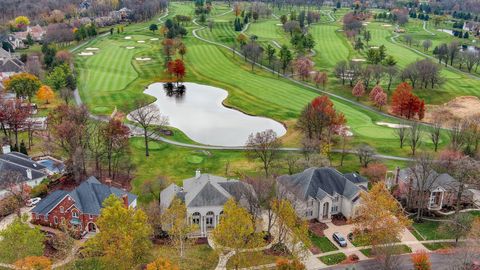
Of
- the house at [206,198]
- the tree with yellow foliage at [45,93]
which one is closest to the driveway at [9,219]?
the house at [206,198]

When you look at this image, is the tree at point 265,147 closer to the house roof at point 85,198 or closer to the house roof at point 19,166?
the house roof at point 85,198

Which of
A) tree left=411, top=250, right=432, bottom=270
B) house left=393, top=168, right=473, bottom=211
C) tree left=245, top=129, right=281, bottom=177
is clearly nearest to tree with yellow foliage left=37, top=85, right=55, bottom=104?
tree left=245, top=129, right=281, bottom=177

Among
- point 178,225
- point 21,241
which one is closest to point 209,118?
point 178,225

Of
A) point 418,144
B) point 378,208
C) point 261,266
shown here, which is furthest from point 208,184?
point 418,144

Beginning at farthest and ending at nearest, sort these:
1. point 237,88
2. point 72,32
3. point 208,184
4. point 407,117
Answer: point 72,32
point 237,88
point 407,117
point 208,184

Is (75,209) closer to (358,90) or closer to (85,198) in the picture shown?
(85,198)

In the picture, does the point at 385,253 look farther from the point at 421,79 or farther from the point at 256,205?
the point at 421,79
